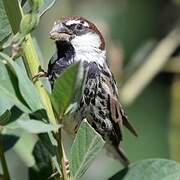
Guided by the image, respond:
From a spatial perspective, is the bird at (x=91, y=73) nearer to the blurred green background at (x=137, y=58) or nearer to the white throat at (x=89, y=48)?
the white throat at (x=89, y=48)

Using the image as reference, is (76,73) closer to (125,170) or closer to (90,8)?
(125,170)

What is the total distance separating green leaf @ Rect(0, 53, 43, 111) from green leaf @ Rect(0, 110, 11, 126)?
0.07 metres

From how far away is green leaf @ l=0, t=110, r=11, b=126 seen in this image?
117cm

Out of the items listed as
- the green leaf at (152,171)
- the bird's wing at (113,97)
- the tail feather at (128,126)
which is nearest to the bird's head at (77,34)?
the bird's wing at (113,97)

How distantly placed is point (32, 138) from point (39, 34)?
1.50 meters

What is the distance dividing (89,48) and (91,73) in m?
0.23

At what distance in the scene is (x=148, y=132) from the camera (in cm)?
379

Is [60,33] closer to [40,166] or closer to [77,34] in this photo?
[77,34]

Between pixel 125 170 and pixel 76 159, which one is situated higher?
pixel 76 159

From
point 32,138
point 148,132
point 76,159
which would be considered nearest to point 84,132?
point 76,159

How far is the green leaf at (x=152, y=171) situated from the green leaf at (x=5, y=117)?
1.09ft

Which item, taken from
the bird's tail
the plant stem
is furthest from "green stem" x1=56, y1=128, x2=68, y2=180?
the bird's tail

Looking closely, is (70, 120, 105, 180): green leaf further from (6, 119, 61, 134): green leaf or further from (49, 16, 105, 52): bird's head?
(49, 16, 105, 52): bird's head

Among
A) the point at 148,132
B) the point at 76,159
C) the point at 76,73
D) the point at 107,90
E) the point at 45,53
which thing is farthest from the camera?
the point at 148,132
